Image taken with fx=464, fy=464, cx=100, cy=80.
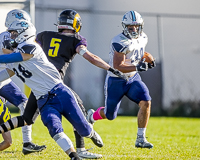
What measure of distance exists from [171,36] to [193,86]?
1760 millimetres

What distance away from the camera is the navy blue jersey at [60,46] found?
16.5 ft

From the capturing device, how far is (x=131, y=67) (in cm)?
568

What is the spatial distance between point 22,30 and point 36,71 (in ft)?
1.42

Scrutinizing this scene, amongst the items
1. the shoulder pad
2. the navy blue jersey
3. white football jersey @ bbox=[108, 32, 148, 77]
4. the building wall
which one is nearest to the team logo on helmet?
the navy blue jersey

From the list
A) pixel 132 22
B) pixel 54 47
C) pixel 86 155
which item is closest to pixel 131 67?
pixel 132 22

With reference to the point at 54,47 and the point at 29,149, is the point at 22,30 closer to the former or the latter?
the point at 54,47

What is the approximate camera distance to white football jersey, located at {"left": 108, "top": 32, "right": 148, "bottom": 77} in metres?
5.86

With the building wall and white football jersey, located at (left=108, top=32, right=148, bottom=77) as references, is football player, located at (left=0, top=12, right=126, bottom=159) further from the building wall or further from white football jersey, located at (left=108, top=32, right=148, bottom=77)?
the building wall

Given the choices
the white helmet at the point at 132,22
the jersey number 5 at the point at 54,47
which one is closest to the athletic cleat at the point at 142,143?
the white helmet at the point at 132,22

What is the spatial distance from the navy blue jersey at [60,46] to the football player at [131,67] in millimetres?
882

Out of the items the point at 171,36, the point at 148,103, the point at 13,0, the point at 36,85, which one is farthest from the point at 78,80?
the point at 36,85

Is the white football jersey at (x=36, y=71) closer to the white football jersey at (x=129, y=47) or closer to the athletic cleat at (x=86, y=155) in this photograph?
the athletic cleat at (x=86, y=155)

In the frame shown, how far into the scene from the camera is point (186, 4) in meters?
16.0

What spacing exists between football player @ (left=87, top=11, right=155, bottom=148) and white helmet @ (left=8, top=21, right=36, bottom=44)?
1.56 meters
